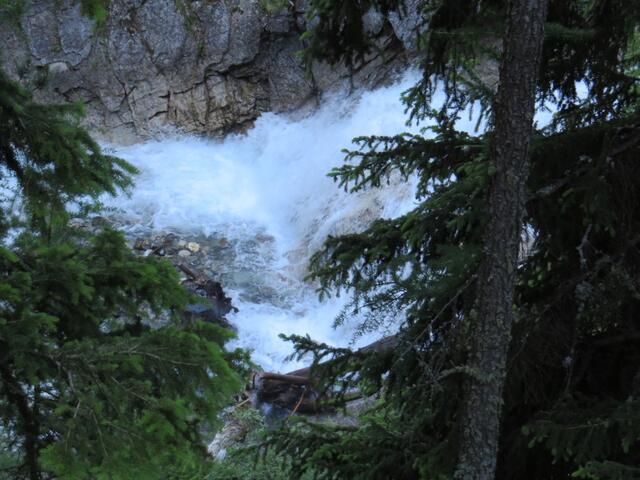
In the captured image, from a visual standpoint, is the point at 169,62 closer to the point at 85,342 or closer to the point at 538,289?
the point at 538,289

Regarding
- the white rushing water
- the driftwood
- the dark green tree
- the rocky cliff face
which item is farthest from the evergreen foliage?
the rocky cliff face

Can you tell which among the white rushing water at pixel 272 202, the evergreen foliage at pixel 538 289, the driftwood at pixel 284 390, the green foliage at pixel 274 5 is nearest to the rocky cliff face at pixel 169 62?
the green foliage at pixel 274 5

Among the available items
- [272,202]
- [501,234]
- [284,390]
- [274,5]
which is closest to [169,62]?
[274,5]

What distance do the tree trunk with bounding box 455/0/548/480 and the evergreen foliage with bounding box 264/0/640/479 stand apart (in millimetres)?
91

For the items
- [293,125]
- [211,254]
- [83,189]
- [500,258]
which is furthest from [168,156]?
[500,258]

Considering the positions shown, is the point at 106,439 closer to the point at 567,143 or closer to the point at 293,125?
the point at 567,143

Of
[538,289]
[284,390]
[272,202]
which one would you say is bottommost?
[538,289]

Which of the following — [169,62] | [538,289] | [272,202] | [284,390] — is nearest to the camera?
[538,289]

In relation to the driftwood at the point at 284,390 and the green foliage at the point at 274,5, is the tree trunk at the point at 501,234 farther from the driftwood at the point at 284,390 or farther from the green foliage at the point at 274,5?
the green foliage at the point at 274,5

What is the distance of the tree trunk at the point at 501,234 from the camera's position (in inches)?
92.5

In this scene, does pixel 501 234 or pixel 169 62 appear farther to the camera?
pixel 169 62

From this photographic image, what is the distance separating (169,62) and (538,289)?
14.1 meters

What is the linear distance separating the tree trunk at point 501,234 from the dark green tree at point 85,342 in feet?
3.00

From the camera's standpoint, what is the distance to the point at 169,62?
52.1 feet
